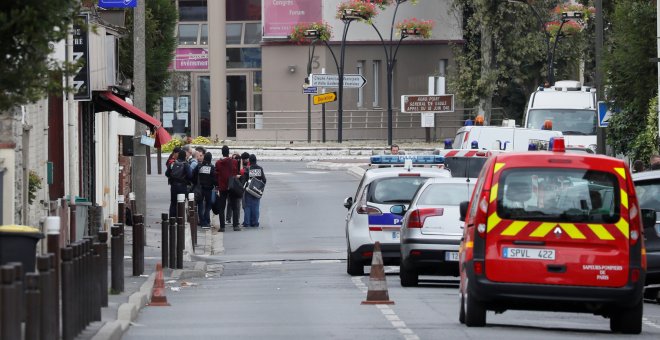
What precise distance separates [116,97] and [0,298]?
20.1 metres

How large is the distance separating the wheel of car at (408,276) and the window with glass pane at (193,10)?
59.0m

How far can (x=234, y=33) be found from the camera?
78375mm

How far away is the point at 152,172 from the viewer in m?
59.0

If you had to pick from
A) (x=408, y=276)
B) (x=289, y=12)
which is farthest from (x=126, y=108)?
(x=289, y=12)

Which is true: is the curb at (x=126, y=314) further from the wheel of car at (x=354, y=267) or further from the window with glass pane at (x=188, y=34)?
the window with glass pane at (x=188, y=34)

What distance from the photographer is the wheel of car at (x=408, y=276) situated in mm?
20877

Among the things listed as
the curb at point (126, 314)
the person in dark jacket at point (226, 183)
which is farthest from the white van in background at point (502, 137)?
the curb at point (126, 314)

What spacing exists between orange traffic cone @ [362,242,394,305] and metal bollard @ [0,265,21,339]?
317 inches

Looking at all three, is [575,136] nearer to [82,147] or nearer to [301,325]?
[82,147]

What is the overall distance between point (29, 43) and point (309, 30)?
5802 centimetres

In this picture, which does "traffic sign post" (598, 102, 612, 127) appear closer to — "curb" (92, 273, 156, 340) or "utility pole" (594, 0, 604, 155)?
"utility pole" (594, 0, 604, 155)

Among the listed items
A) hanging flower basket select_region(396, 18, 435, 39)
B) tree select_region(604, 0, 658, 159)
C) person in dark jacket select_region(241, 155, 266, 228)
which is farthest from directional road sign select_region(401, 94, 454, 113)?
tree select_region(604, 0, 658, 159)

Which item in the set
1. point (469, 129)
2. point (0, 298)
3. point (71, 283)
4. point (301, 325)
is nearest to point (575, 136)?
point (469, 129)

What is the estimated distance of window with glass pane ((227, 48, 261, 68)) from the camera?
78.0 meters
